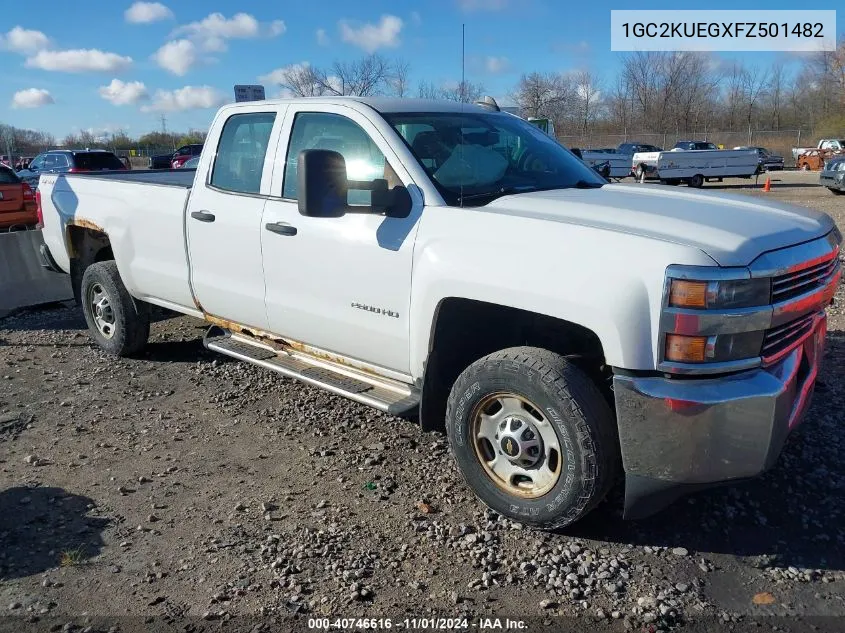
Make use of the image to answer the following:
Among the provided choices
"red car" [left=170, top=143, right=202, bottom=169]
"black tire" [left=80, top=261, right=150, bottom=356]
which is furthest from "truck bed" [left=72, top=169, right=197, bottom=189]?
"red car" [left=170, top=143, right=202, bottom=169]

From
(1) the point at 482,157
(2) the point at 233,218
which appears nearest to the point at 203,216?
(2) the point at 233,218

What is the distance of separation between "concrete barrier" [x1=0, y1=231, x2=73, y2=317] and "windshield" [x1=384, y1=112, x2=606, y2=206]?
5.94 m

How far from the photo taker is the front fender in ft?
9.33

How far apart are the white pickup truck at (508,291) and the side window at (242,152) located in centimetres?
1

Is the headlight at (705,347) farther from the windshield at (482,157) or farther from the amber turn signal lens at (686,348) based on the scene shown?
the windshield at (482,157)

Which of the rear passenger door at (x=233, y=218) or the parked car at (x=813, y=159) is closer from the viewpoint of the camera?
the rear passenger door at (x=233, y=218)

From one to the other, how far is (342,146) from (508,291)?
157 cm

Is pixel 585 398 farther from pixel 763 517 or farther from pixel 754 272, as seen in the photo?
pixel 763 517

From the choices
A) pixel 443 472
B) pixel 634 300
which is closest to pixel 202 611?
pixel 443 472

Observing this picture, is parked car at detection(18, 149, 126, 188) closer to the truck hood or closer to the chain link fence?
the truck hood

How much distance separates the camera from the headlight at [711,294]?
2760 mm

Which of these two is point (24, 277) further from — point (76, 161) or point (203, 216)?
point (76, 161)

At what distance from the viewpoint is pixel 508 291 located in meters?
3.20

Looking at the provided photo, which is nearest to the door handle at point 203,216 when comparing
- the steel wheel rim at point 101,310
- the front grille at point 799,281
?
the steel wheel rim at point 101,310
